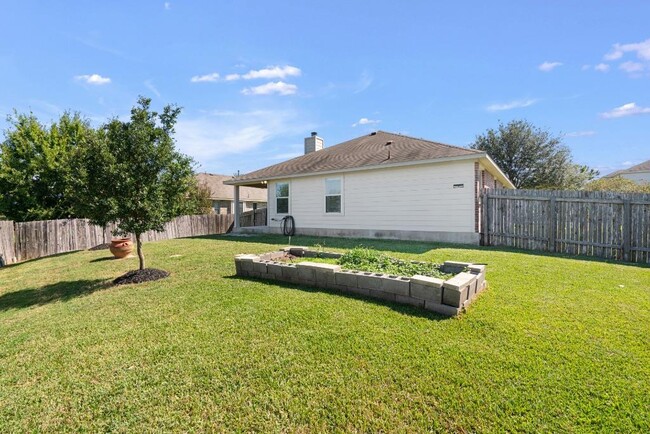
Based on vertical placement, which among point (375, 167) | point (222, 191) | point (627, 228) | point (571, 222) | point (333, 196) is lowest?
point (627, 228)

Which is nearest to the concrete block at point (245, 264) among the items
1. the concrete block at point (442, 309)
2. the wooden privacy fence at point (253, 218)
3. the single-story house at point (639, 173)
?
the concrete block at point (442, 309)

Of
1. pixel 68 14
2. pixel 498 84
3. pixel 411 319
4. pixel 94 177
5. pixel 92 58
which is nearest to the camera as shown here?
pixel 411 319

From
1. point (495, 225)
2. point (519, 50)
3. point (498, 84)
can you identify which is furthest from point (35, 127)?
point (498, 84)

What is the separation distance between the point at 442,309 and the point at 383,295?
79cm

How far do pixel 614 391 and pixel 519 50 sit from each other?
12.6 metres

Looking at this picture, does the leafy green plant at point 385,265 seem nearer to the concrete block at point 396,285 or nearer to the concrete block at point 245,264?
the concrete block at point 396,285

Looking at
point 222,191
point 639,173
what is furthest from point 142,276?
point 639,173

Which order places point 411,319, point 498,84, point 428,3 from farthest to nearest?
point 498,84
point 428,3
point 411,319

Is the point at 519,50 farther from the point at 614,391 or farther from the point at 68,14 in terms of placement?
the point at 68,14

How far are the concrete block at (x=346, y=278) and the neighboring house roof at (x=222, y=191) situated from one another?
24010 millimetres

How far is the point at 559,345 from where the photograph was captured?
2811 mm

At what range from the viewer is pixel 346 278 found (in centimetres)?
441

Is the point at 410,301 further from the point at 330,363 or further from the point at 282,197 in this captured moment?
the point at 282,197

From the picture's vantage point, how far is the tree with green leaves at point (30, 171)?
43.1 feet
